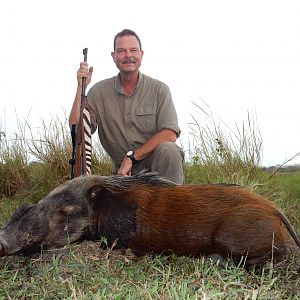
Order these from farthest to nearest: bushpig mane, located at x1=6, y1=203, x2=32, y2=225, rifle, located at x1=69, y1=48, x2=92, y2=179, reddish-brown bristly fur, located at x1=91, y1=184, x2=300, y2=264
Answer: rifle, located at x1=69, y1=48, x2=92, y2=179
bushpig mane, located at x1=6, y1=203, x2=32, y2=225
reddish-brown bristly fur, located at x1=91, y1=184, x2=300, y2=264

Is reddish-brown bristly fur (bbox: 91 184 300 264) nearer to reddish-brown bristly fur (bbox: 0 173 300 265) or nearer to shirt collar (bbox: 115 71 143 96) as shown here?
reddish-brown bristly fur (bbox: 0 173 300 265)

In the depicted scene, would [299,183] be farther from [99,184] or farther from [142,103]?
[99,184]

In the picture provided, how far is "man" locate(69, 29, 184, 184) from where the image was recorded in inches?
233

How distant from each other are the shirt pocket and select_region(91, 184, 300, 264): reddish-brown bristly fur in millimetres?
2363

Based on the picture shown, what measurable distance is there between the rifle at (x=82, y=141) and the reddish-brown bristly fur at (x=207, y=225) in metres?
1.67

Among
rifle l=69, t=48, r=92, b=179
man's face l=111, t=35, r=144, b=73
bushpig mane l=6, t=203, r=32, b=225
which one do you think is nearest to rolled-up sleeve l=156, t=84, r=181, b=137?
man's face l=111, t=35, r=144, b=73

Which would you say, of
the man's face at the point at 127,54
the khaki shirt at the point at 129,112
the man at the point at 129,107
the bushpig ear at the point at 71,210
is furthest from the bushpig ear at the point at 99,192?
the man's face at the point at 127,54

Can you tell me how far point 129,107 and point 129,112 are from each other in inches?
2.1

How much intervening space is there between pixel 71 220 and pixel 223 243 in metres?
0.98

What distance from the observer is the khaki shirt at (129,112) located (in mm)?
5992

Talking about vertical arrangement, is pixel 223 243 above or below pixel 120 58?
below

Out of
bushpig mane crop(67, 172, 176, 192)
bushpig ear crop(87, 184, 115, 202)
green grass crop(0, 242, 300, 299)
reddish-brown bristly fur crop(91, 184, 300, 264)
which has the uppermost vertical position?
bushpig mane crop(67, 172, 176, 192)

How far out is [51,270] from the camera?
3217 mm

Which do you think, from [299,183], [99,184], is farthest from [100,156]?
[99,184]
